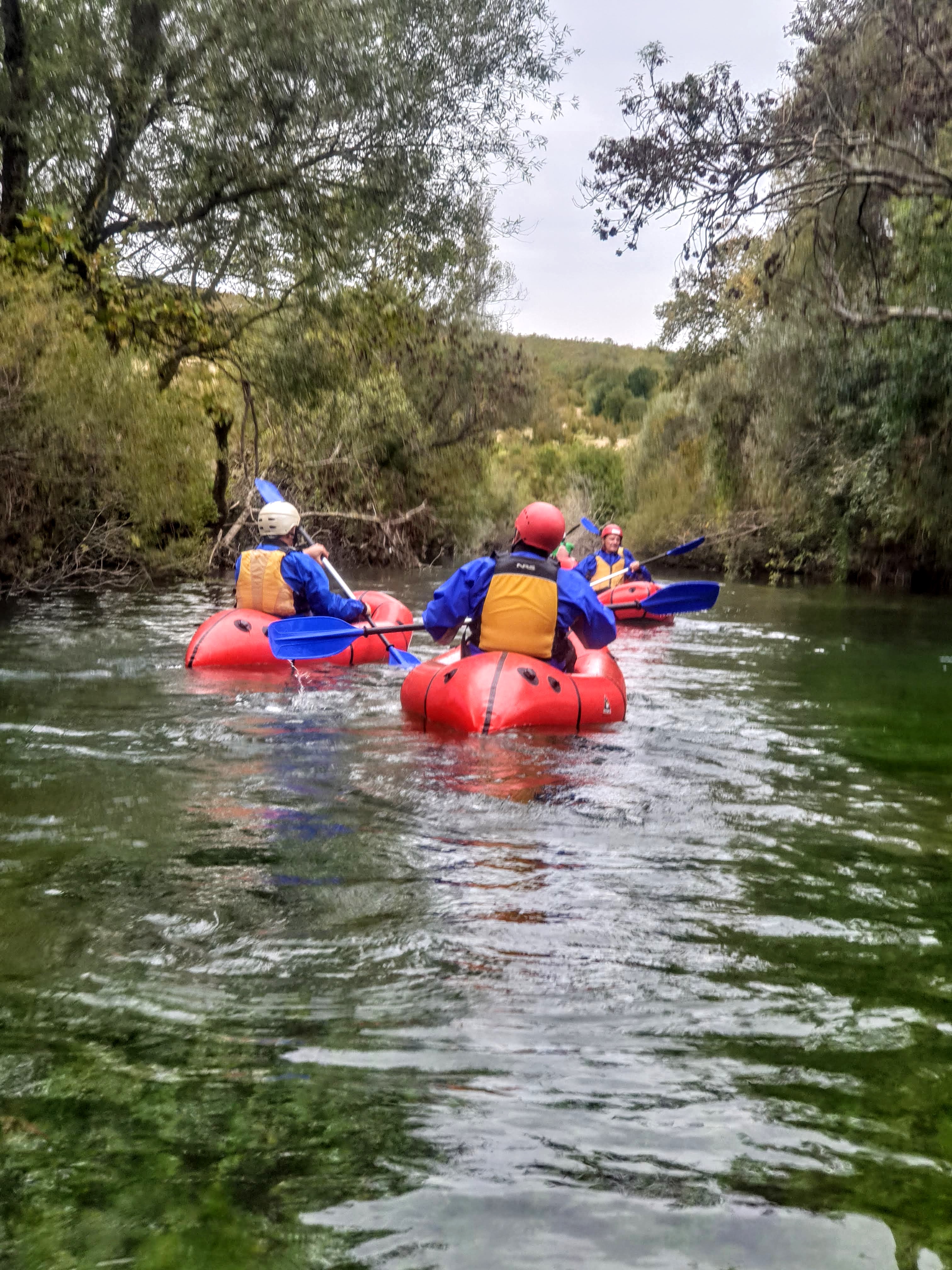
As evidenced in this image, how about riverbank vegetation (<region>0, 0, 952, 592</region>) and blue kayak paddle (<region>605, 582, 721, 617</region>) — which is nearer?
blue kayak paddle (<region>605, 582, 721, 617</region>)

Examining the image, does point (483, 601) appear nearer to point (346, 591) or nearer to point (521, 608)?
point (521, 608)

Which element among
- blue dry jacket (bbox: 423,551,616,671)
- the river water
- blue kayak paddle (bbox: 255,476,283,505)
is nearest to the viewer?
the river water

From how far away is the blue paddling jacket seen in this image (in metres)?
14.5

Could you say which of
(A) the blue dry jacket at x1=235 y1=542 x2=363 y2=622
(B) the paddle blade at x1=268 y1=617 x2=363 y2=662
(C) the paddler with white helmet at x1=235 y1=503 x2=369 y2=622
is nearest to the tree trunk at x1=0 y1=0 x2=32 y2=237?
(C) the paddler with white helmet at x1=235 y1=503 x2=369 y2=622

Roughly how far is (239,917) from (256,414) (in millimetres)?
12289

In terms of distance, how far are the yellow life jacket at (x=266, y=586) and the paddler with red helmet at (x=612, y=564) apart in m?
6.35

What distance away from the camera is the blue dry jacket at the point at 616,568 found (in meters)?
14.7

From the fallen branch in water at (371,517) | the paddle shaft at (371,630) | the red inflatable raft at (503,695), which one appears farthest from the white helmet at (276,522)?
the fallen branch in water at (371,517)

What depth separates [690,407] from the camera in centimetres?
2411

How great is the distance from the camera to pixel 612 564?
14.8 meters

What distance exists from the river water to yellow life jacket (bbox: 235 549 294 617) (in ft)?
7.12

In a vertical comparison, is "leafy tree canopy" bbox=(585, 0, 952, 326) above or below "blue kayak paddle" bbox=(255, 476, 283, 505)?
above

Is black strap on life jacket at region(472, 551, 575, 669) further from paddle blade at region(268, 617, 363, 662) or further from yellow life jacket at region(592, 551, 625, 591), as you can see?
yellow life jacket at region(592, 551, 625, 591)

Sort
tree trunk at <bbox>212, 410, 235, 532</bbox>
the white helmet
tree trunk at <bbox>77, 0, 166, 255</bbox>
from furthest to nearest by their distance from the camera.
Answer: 1. tree trunk at <bbox>212, 410, 235, 532</bbox>
2. tree trunk at <bbox>77, 0, 166, 255</bbox>
3. the white helmet
